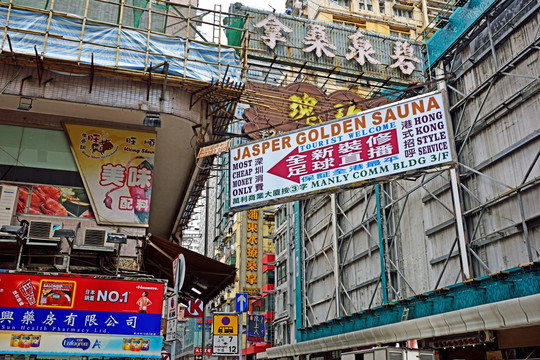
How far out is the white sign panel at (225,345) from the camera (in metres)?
9.68

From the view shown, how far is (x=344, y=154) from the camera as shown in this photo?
35.8 ft

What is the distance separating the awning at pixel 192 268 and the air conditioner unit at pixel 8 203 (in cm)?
315

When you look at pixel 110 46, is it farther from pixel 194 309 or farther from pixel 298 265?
pixel 298 265

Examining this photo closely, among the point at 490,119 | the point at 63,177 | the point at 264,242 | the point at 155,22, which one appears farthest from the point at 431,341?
the point at 264,242

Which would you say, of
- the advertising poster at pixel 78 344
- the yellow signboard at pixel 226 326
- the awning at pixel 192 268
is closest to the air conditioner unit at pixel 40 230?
the advertising poster at pixel 78 344

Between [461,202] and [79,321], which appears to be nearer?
[79,321]

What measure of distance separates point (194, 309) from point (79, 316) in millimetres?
6349

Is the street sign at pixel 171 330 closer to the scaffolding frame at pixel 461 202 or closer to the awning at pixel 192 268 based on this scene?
the awning at pixel 192 268

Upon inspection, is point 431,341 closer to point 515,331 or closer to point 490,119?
point 515,331

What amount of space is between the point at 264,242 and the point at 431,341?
33.1 m

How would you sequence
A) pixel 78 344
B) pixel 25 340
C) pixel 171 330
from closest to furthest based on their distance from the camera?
1. pixel 171 330
2. pixel 25 340
3. pixel 78 344

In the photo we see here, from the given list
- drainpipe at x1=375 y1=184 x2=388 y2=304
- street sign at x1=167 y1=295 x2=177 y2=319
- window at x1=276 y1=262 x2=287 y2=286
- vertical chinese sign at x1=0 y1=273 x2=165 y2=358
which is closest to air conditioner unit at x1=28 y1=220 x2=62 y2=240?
vertical chinese sign at x1=0 y1=273 x2=165 y2=358

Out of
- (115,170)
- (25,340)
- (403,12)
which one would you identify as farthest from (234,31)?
(403,12)

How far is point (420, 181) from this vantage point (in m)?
15.2
